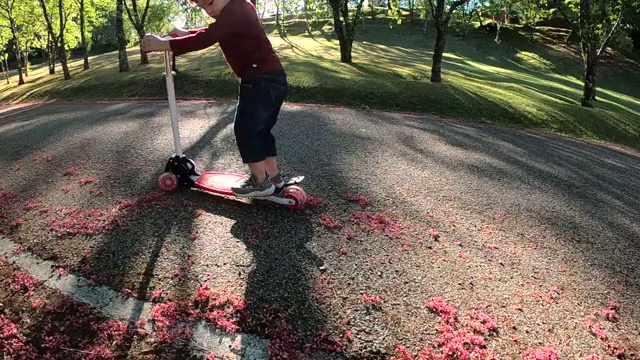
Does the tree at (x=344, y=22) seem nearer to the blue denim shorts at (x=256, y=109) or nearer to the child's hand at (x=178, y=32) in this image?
the child's hand at (x=178, y=32)

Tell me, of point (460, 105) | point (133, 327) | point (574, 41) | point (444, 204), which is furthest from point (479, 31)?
point (133, 327)

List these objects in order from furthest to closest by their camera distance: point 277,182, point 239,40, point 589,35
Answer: point 589,35
point 277,182
point 239,40

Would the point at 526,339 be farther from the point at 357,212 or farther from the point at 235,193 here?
the point at 235,193

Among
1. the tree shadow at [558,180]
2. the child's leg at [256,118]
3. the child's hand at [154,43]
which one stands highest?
the child's hand at [154,43]

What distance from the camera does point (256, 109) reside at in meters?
5.22

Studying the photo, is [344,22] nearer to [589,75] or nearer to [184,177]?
[589,75]

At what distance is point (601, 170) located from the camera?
389 inches

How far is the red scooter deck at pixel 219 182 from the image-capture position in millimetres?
5996

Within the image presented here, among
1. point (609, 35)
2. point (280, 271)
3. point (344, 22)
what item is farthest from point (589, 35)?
point (280, 271)

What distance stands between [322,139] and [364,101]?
737cm

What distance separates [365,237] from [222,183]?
7.41 feet

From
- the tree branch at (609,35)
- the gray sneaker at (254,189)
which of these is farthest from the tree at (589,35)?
the gray sneaker at (254,189)

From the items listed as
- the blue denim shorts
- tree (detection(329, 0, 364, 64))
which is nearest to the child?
the blue denim shorts

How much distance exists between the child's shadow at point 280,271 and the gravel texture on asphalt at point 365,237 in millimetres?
20
